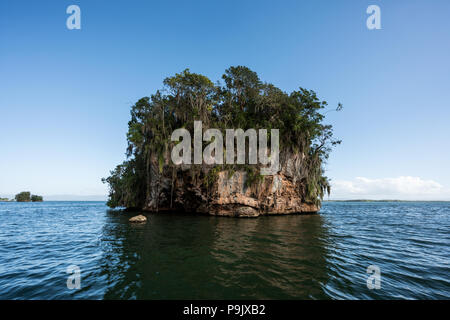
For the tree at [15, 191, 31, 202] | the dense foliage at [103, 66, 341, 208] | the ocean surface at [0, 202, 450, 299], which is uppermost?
the dense foliage at [103, 66, 341, 208]

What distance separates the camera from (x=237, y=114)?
21.4 metres

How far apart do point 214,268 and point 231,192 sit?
1386cm

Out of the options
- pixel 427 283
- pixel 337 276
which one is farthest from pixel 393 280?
pixel 337 276

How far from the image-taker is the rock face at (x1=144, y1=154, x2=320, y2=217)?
19.9m

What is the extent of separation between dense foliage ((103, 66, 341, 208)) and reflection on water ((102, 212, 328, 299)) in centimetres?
1385

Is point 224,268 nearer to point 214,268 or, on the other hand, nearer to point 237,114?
point 214,268

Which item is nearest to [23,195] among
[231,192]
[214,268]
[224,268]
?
[231,192]

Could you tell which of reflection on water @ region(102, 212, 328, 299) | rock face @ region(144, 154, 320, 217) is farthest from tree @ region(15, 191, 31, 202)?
reflection on water @ region(102, 212, 328, 299)

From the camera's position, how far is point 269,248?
327 inches

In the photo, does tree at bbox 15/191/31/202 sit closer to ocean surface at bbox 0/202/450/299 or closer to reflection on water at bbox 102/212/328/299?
ocean surface at bbox 0/202/450/299

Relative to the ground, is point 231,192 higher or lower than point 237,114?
lower
